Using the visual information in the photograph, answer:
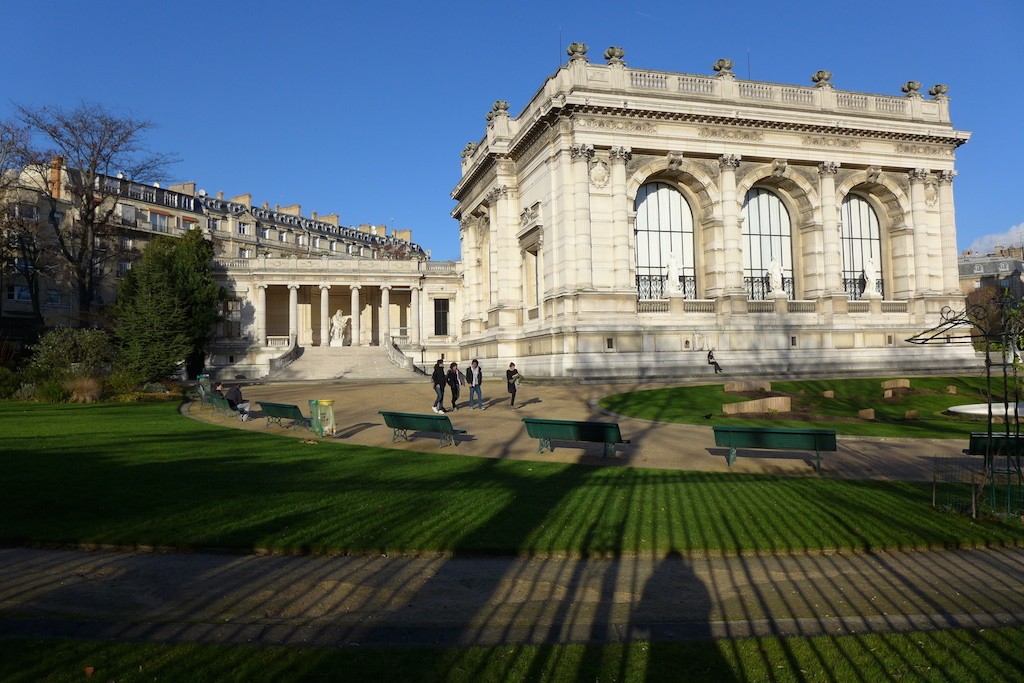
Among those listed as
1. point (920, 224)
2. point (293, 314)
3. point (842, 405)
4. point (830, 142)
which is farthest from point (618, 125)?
point (293, 314)

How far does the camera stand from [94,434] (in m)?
17.0

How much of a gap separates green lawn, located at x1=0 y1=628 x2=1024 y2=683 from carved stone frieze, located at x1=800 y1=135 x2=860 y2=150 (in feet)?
127

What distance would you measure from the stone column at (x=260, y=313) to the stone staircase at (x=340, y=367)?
541 centimetres

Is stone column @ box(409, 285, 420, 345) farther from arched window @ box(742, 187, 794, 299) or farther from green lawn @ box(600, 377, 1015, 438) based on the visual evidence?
green lawn @ box(600, 377, 1015, 438)

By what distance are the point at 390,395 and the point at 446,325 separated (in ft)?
107

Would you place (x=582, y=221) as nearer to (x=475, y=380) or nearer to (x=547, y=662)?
(x=475, y=380)

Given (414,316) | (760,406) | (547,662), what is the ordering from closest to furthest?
(547,662) → (760,406) → (414,316)

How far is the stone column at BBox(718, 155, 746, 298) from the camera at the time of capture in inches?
1493

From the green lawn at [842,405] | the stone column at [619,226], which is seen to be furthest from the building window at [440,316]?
the green lawn at [842,405]

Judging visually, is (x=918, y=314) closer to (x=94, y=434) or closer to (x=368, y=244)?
(x=94, y=434)

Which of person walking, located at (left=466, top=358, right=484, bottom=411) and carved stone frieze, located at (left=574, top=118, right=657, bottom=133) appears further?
carved stone frieze, located at (left=574, top=118, right=657, bottom=133)

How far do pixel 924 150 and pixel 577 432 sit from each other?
38733 mm

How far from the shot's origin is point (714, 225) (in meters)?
38.3

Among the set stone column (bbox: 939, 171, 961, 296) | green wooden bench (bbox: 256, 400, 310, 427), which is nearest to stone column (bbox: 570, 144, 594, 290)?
green wooden bench (bbox: 256, 400, 310, 427)
